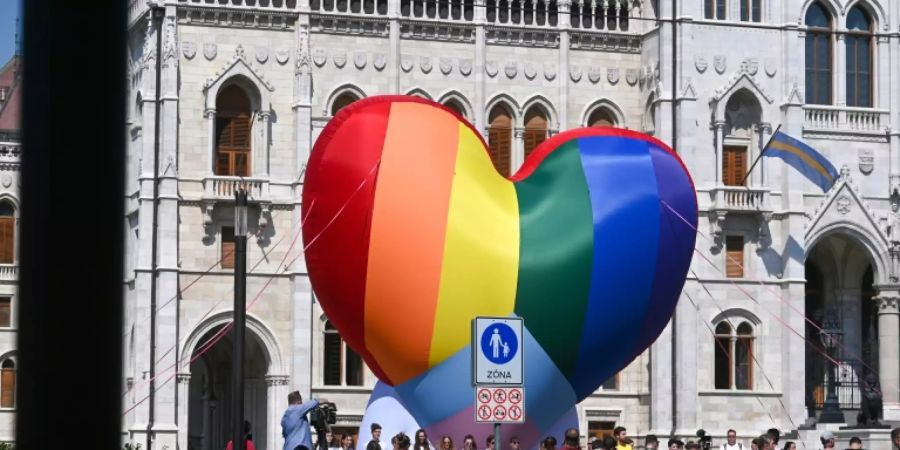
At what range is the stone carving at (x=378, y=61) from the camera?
39.2 meters

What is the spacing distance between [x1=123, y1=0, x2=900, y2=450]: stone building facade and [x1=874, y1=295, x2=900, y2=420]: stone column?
0.05m

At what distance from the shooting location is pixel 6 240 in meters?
44.0

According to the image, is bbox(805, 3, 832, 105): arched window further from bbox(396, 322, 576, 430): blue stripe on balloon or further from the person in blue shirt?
the person in blue shirt

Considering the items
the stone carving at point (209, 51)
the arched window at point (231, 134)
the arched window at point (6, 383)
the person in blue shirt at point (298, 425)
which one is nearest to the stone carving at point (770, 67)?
the arched window at point (231, 134)

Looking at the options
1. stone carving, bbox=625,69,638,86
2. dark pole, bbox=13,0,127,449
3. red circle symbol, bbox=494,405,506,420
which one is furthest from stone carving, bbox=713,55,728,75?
dark pole, bbox=13,0,127,449

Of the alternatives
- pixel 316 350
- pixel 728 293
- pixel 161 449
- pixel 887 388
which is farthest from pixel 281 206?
pixel 887 388

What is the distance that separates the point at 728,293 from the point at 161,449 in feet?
46.1

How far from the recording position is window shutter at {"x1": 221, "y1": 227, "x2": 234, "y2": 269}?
3812 centimetres

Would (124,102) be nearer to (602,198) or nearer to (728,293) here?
(602,198)

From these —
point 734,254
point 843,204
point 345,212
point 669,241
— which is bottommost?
point 669,241

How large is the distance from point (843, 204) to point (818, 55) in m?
3.85

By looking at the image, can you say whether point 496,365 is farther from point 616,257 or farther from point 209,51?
point 209,51

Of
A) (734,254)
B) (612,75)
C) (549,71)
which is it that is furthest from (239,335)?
(734,254)

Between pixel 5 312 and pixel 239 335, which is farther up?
pixel 5 312
